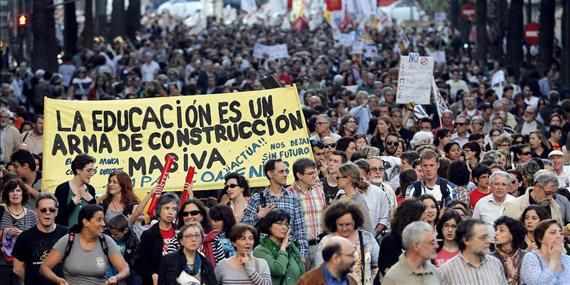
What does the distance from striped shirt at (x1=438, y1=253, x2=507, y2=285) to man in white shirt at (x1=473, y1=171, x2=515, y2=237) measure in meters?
3.47

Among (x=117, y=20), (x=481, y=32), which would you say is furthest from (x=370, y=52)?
(x=117, y=20)

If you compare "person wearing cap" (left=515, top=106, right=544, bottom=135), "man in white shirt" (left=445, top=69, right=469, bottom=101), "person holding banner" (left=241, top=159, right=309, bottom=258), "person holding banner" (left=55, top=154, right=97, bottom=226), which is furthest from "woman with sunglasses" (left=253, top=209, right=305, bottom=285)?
"man in white shirt" (left=445, top=69, right=469, bottom=101)

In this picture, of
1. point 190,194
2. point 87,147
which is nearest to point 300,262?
point 190,194

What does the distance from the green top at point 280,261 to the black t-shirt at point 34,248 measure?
146cm

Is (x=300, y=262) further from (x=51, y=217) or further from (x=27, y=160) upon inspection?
(x=27, y=160)

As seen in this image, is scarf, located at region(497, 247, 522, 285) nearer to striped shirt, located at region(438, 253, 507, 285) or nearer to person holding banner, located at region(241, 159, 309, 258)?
striped shirt, located at region(438, 253, 507, 285)

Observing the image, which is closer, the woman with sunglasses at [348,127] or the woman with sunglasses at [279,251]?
the woman with sunglasses at [279,251]

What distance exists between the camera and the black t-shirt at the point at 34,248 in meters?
13.8

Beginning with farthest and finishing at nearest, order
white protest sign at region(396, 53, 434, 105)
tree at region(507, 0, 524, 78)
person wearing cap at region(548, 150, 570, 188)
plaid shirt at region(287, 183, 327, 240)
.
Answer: tree at region(507, 0, 524, 78) → white protest sign at region(396, 53, 434, 105) → person wearing cap at region(548, 150, 570, 188) → plaid shirt at region(287, 183, 327, 240)

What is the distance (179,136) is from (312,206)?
11.5ft

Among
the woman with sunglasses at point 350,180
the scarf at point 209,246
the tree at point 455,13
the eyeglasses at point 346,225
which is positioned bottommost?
the tree at point 455,13

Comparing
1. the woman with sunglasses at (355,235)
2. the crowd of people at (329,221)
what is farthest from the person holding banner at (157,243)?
the woman with sunglasses at (355,235)

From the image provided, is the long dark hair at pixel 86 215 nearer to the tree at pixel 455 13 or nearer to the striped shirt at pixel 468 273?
the striped shirt at pixel 468 273

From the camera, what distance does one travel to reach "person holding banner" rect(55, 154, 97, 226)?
1566 centimetres
